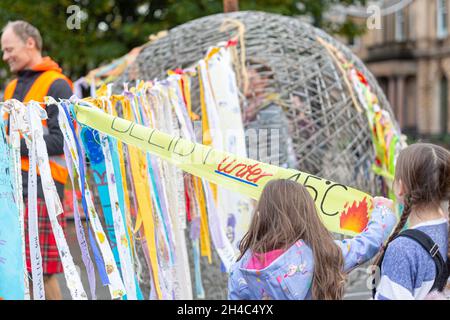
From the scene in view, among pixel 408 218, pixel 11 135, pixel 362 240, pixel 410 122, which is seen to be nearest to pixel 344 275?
pixel 362 240

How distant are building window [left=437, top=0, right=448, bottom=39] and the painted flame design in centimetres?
2769

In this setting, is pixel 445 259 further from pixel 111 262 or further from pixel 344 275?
pixel 111 262

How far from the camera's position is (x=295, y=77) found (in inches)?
186

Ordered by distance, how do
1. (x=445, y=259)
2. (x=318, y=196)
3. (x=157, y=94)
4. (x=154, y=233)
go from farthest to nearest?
(x=157, y=94) < (x=154, y=233) < (x=318, y=196) < (x=445, y=259)

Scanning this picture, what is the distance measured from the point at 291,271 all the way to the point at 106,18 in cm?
1100

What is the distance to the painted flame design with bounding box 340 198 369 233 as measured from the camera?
240 cm

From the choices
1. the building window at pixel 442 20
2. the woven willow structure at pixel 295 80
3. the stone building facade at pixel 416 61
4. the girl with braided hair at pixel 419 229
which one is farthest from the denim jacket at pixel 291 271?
the building window at pixel 442 20

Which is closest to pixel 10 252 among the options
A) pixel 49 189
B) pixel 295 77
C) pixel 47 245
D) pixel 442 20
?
pixel 49 189

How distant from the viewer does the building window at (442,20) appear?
92.6 ft

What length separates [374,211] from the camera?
232cm

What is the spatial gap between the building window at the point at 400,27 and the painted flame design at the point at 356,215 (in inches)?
1207

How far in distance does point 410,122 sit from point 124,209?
3012 centimetres

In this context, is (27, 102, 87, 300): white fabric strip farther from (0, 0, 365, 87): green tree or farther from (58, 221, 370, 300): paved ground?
(0, 0, 365, 87): green tree

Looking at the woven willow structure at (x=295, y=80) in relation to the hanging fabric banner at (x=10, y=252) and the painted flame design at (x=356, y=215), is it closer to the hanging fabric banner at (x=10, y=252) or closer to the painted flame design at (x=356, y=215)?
the painted flame design at (x=356, y=215)
